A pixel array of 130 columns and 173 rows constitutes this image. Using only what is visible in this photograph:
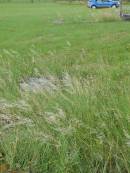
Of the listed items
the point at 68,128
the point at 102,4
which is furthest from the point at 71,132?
the point at 102,4

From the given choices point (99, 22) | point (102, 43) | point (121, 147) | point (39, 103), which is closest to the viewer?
point (121, 147)

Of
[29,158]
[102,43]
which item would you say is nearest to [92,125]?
[29,158]

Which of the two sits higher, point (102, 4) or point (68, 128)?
point (68, 128)

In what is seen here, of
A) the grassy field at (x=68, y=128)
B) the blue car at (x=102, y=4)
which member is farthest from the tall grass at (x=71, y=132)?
the blue car at (x=102, y=4)

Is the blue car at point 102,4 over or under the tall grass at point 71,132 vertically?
under

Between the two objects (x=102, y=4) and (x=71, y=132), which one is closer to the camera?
(x=71, y=132)

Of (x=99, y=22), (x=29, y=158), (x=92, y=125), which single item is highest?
(x=92, y=125)

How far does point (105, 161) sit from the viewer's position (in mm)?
4320

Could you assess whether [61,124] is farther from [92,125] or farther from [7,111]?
[7,111]

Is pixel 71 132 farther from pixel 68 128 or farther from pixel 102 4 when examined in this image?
pixel 102 4

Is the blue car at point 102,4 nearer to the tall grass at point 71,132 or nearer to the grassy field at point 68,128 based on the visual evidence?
the grassy field at point 68,128

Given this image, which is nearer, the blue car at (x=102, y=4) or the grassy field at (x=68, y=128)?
the grassy field at (x=68, y=128)

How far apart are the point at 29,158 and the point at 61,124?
0.48 m

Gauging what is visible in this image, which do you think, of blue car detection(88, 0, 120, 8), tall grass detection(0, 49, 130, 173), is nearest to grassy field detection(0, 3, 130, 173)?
tall grass detection(0, 49, 130, 173)
